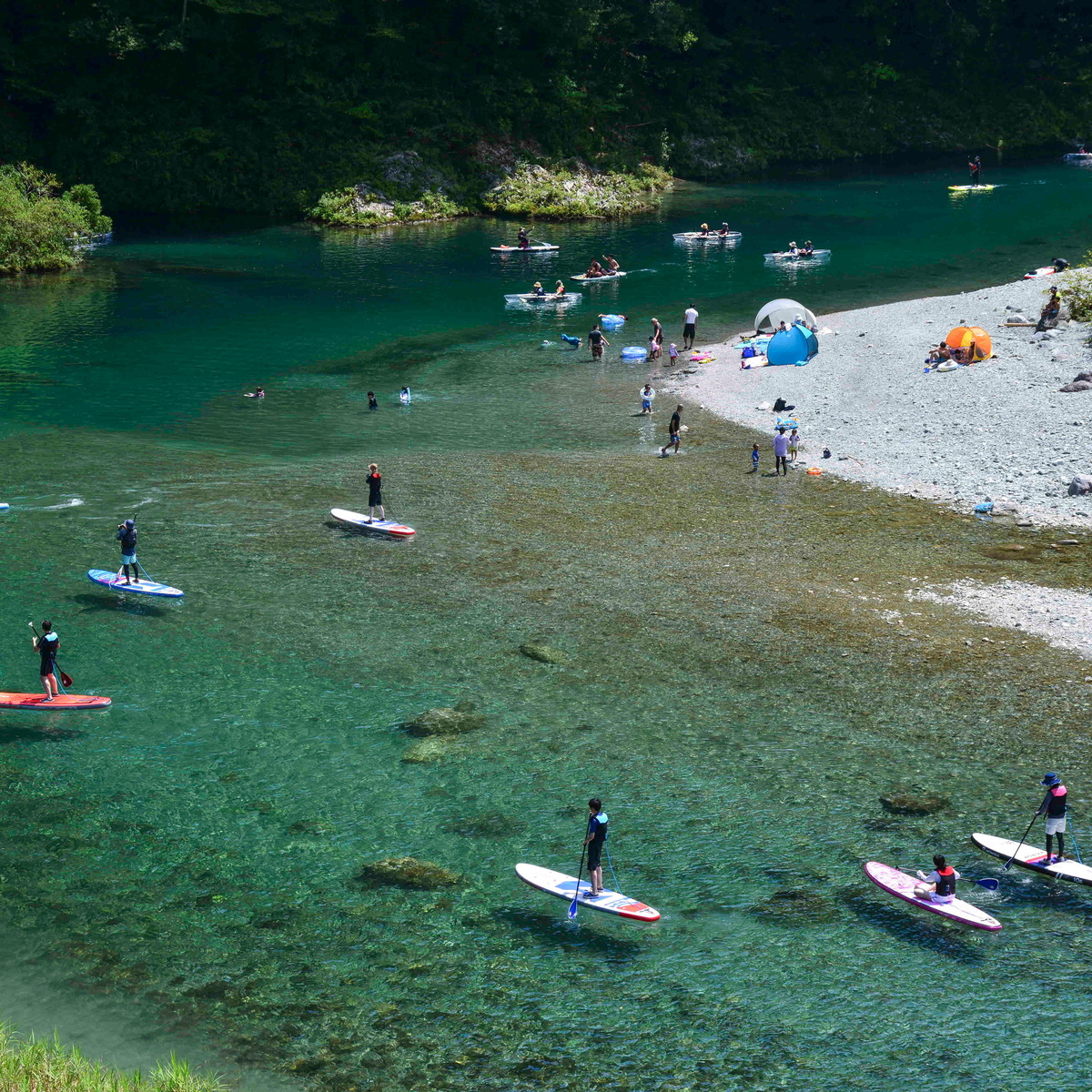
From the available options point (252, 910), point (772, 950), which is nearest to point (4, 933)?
point (252, 910)

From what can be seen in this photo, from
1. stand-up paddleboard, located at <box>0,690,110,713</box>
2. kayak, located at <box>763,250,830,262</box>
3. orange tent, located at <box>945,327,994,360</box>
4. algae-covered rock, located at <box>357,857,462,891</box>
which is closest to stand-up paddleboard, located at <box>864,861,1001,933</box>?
algae-covered rock, located at <box>357,857,462,891</box>

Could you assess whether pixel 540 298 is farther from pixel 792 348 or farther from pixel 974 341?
pixel 974 341

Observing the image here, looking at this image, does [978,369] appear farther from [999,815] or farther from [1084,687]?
[999,815]

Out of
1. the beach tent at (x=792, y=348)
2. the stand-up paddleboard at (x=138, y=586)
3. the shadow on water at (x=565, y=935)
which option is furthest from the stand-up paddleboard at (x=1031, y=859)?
the beach tent at (x=792, y=348)

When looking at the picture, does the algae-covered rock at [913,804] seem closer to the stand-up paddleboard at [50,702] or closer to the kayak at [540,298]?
the stand-up paddleboard at [50,702]

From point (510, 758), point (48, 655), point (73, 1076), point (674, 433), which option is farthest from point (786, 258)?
Answer: point (73, 1076)

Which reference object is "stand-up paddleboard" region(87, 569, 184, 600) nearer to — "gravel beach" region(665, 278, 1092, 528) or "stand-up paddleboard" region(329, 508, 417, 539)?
"stand-up paddleboard" region(329, 508, 417, 539)
